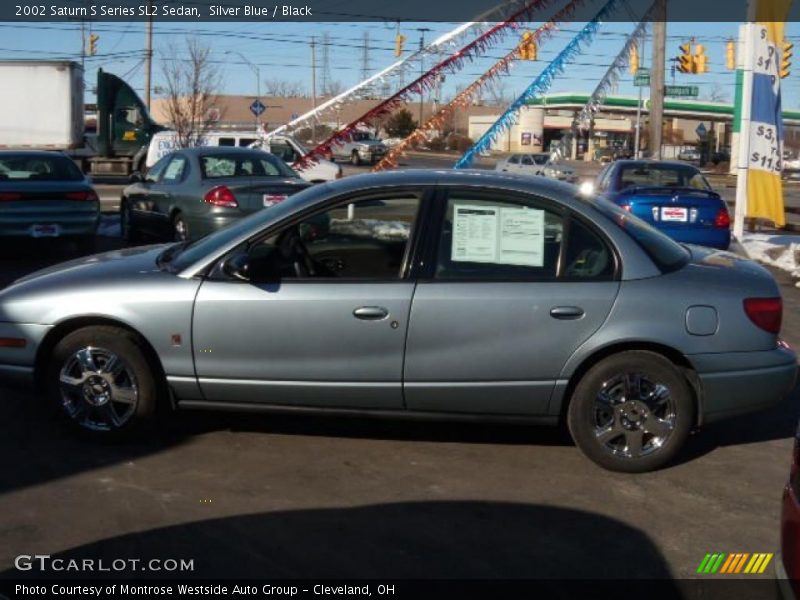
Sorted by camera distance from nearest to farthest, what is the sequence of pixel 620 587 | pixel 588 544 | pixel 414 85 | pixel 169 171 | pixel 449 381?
pixel 620 587
pixel 588 544
pixel 449 381
pixel 169 171
pixel 414 85

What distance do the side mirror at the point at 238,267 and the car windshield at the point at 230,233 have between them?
0.16 meters

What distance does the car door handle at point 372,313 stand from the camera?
5457 mm

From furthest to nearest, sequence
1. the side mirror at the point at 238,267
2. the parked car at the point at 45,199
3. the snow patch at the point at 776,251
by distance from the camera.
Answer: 1. the snow patch at the point at 776,251
2. the parked car at the point at 45,199
3. the side mirror at the point at 238,267

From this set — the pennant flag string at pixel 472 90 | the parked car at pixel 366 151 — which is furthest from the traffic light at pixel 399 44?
the pennant flag string at pixel 472 90

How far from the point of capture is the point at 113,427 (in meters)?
5.76

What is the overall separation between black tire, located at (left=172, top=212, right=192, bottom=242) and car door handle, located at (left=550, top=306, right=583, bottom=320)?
28.5 ft

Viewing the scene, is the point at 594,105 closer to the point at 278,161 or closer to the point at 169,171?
the point at 278,161

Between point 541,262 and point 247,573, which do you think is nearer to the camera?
point 247,573

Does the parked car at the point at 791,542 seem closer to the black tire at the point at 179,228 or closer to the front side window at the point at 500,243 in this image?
the front side window at the point at 500,243

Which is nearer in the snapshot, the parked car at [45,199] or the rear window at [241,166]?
the parked car at [45,199]

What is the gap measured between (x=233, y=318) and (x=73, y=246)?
32.4ft

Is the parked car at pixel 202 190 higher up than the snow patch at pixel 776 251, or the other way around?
the parked car at pixel 202 190

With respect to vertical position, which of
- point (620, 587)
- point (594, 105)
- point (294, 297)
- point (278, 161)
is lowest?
point (620, 587)

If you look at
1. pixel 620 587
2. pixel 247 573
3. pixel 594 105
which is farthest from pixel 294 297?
pixel 594 105
